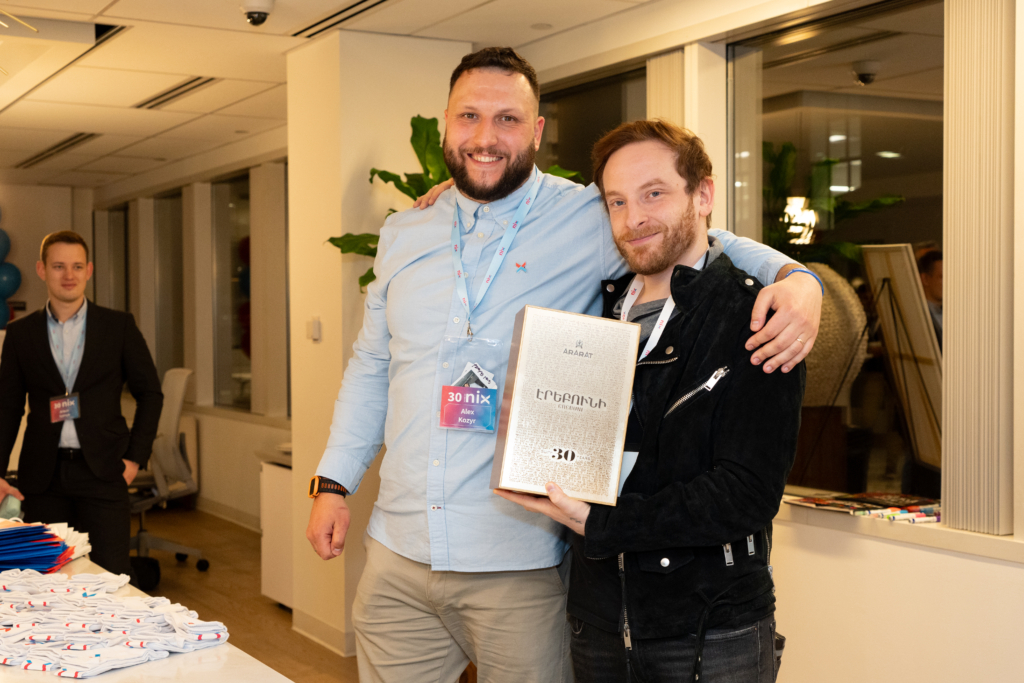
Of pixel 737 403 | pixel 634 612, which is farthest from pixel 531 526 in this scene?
pixel 737 403

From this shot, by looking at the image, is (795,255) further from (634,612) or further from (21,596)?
(21,596)

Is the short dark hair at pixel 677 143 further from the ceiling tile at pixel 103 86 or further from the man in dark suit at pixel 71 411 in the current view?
the ceiling tile at pixel 103 86

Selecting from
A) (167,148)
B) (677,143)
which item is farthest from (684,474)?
(167,148)

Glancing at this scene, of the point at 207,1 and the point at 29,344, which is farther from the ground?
the point at 207,1

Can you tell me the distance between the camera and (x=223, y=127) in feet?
21.1

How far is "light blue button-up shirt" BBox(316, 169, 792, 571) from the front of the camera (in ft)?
5.85

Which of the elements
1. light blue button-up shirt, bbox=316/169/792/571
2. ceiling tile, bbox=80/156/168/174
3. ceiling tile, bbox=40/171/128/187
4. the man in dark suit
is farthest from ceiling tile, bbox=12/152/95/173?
light blue button-up shirt, bbox=316/169/792/571

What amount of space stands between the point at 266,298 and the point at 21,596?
519 cm

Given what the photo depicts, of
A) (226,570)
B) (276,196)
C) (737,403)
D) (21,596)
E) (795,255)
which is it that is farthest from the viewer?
(276,196)

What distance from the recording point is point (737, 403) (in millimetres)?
1425

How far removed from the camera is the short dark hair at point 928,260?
10.0ft

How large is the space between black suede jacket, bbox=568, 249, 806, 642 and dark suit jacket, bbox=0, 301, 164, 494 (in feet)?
9.55

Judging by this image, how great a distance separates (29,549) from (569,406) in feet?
4.91

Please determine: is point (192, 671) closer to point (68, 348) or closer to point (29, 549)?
point (29, 549)
